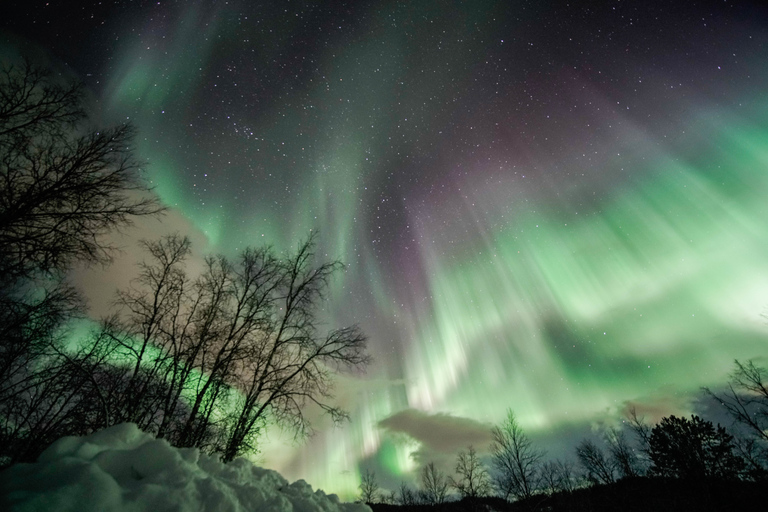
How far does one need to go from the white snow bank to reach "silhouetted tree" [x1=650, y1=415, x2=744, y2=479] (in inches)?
1758

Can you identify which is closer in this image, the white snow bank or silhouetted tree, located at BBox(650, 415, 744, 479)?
the white snow bank

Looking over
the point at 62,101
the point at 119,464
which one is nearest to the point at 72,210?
the point at 62,101

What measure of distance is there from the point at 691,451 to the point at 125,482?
158 ft

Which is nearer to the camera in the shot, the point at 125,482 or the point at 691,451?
the point at 125,482

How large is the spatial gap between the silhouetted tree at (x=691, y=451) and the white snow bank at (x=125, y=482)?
1758 inches

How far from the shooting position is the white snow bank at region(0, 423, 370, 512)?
222 centimetres

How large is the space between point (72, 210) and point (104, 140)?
4.91 ft

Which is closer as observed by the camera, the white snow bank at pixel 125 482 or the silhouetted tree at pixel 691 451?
the white snow bank at pixel 125 482

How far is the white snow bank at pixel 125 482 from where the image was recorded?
2223 mm

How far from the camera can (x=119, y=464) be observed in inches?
113

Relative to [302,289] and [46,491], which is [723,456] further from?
[46,491]

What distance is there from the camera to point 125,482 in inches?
108

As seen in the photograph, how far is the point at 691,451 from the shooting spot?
102ft

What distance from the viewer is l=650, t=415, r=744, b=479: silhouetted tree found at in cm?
2973
